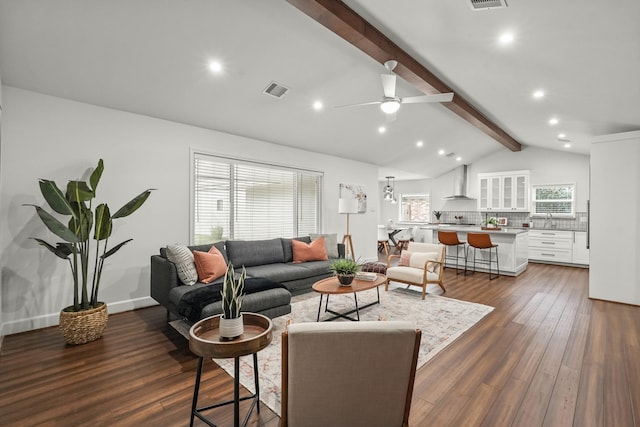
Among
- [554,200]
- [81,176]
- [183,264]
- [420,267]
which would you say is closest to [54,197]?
[81,176]

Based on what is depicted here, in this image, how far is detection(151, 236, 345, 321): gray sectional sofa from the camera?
123 inches

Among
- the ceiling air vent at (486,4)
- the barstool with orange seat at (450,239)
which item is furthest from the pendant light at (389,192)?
the ceiling air vent at (486,4)

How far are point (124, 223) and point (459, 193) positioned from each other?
8.91m

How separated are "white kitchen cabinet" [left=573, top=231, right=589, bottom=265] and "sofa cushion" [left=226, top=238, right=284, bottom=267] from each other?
717cm

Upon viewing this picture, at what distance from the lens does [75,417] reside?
6.43 ft

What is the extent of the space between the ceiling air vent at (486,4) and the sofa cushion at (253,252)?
393 centimetres

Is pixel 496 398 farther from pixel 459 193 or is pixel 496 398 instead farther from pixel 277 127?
pixel 459 193

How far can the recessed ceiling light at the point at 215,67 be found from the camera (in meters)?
3.35

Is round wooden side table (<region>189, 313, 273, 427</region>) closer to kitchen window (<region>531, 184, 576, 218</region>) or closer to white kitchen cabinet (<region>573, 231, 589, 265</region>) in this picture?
white kitchen cabinet (<region>573, 231, 589, 265</region>)

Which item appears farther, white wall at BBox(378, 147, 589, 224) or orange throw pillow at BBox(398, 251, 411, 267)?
white wall at BBox(378, 147, 589, 224)

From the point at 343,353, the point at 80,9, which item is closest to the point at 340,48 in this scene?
the point at 80,9

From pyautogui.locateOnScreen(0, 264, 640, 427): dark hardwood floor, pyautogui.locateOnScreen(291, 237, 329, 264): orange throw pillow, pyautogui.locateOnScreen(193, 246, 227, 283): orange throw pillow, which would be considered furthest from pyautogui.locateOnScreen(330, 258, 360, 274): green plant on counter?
pyautogui.locateOnScreen(291, 237, 329, 264): orange throw pillow

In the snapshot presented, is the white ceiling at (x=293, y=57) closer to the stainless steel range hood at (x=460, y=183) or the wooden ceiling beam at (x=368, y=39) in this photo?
the wooden ceiling beam at (x=368, y=39)

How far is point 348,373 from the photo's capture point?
127 cm
